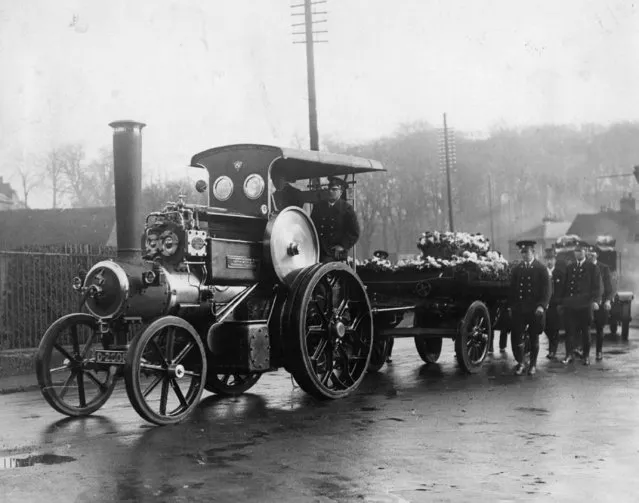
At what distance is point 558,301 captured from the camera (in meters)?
12.0

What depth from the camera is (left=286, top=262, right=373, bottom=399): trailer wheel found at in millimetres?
7734

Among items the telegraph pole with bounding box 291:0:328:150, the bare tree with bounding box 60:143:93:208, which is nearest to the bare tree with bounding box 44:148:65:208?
the bare tree with bounding box 60:143:93:208

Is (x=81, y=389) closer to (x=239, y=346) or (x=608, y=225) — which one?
(x=239, y=346)

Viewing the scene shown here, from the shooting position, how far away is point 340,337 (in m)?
8.38

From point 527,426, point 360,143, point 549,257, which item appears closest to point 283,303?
point 527,426

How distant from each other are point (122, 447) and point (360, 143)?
4655cm

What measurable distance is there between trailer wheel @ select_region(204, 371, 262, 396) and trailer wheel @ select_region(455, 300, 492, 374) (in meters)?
2.49

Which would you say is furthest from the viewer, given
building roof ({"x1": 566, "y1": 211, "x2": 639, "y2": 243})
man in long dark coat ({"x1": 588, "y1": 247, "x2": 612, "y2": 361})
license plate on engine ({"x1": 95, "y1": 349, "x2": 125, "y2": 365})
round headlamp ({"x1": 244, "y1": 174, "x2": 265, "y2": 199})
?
building roof ({"x1": 566, "y1": 211, "x2": 639, "y2": 243})

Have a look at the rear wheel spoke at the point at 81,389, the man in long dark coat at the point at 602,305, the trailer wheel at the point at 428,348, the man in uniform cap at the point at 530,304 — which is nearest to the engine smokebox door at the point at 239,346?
the rear wheel spoke at the point at 81,389

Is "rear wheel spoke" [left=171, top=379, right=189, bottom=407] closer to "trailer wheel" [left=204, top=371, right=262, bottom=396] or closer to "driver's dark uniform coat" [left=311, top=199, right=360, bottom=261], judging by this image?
"trailer wheel" [left=204, top=371, right=262, bottom=396]

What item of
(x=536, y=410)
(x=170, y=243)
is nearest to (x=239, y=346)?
(x=170, y=243)

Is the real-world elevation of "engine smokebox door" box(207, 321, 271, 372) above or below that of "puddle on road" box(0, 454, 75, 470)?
above

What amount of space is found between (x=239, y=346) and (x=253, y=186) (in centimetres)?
166

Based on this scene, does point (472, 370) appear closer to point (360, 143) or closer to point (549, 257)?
point (549, 257)
